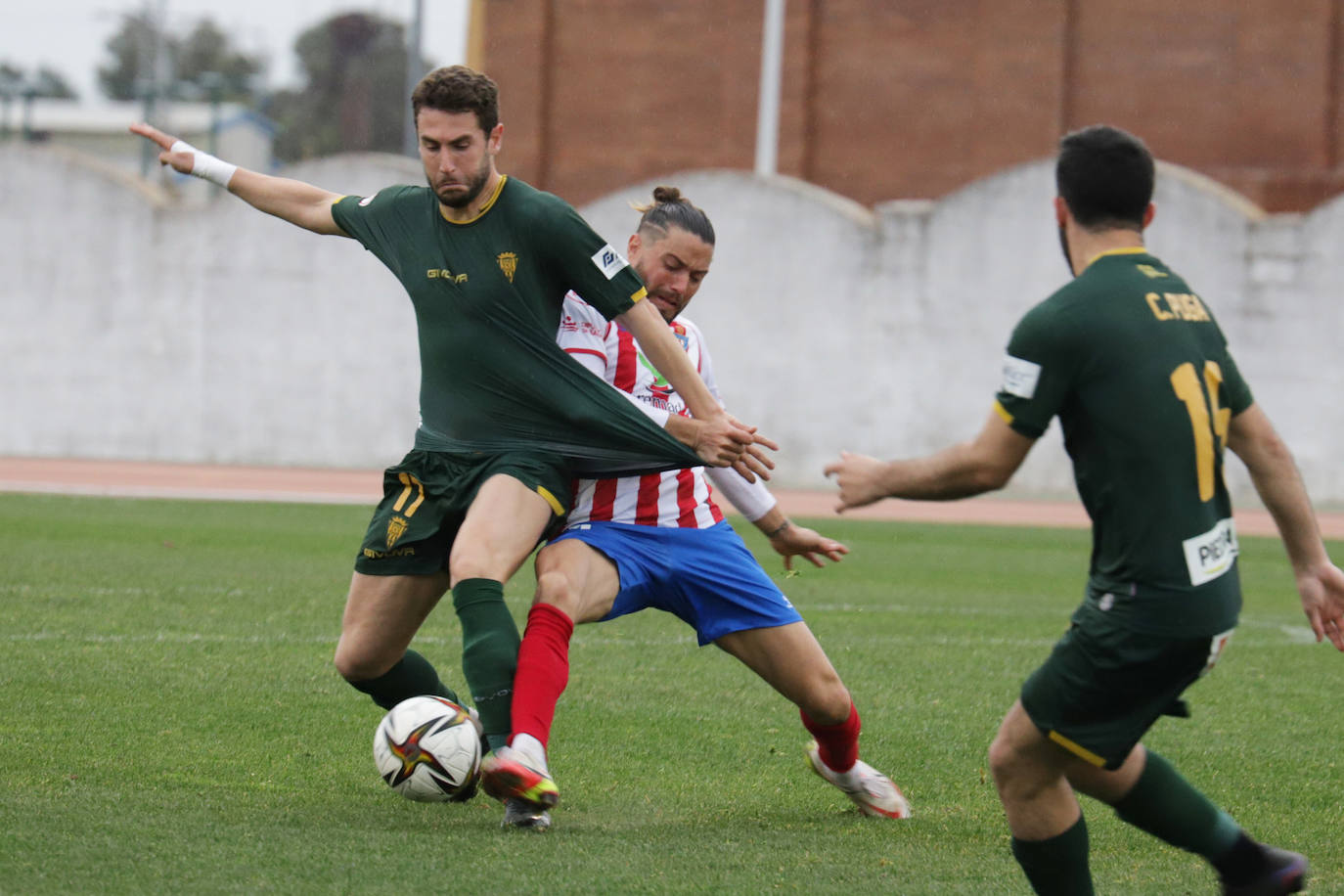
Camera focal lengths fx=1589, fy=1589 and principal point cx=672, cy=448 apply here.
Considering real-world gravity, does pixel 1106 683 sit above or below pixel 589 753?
above

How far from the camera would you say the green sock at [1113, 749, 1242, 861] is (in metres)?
3.76

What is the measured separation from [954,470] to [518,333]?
5.76ft

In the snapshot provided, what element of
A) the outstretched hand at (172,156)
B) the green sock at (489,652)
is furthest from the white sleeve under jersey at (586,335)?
the outstretched hand at (172,156)

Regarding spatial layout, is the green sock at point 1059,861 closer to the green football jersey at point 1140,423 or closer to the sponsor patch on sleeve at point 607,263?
the green football jersey at point 1140,423

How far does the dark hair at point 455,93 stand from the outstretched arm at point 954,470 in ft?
5.95

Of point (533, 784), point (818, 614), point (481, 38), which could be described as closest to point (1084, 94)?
point (481, 38)

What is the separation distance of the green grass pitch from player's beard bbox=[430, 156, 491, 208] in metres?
1.88

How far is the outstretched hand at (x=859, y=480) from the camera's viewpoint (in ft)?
12.3

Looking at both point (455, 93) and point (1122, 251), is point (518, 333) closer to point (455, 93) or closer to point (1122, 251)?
point (455, 93)

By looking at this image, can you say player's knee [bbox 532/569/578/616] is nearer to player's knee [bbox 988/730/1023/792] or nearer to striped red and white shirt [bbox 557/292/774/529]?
striped red and white shirt [bbox 557/292/774/529]

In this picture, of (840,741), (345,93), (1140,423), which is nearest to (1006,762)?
(1140,423)

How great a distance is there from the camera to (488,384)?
194 inches

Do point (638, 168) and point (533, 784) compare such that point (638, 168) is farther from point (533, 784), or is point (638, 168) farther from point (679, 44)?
point (533, 784)

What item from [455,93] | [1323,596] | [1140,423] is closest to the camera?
[1140,423]
